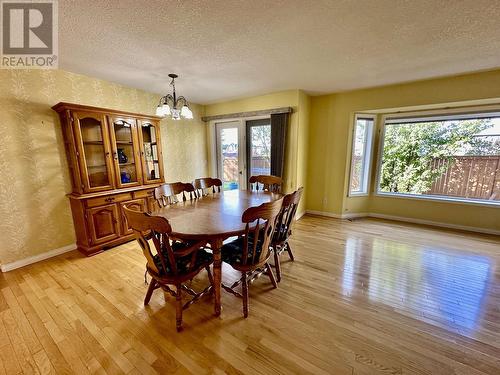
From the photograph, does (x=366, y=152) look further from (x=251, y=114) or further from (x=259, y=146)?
(x=251, y=114)

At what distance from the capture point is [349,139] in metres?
3.82

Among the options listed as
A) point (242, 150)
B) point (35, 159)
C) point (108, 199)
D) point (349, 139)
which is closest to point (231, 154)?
point (242, 150)

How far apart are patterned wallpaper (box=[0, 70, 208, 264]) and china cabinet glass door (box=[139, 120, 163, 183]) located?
66cm

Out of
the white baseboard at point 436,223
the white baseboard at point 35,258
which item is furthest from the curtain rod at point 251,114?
the white baseboard at point 35,258

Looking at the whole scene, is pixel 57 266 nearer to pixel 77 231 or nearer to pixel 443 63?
pixel 77 231

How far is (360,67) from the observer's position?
102 inches

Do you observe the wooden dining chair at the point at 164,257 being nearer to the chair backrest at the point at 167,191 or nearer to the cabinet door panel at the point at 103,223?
the chair backrest at the point at 167,191

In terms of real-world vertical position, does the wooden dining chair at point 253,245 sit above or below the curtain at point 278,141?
below

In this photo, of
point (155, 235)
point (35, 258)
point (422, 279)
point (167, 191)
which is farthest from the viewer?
point (35, 258)

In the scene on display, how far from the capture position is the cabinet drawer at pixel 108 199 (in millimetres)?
2658

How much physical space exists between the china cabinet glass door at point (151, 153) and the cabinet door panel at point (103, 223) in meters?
0.67

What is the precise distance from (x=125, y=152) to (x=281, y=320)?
3086 mm

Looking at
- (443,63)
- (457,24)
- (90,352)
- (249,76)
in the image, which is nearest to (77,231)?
(90,352)

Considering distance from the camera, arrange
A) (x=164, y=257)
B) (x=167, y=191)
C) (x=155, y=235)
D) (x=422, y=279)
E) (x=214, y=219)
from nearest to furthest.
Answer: (x=155, y=235)
(x=164, y=257)
(x=214, y=219)
(x=422, y=279)
(x=167, y=191)
